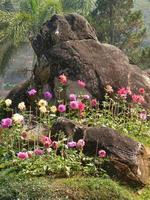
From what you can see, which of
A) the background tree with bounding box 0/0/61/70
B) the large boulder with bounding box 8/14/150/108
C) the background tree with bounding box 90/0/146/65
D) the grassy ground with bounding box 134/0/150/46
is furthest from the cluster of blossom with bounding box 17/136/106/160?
the grassy ground with bounding box 134/0/150/46

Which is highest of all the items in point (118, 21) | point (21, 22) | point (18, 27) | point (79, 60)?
point (79, 60)

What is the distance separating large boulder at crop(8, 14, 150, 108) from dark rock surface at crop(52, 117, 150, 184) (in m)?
2.71

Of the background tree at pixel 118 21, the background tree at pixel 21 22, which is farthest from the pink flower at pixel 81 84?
the background tree at pixel 118 21

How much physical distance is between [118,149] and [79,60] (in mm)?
3474

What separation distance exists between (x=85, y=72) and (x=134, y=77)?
3.71ft

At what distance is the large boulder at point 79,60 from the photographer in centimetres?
1073

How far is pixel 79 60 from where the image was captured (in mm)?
10812

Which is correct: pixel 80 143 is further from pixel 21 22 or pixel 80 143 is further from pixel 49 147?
pixel 21 22

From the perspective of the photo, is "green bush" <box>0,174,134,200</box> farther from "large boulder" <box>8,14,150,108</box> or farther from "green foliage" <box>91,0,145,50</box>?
"green foliage" <box>91,0,145,50</box>

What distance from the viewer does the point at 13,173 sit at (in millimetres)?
7461

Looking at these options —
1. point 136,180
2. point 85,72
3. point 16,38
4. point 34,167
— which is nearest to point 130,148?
point 136,180

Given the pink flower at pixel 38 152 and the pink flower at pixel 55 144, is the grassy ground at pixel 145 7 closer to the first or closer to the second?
the pink flower at pixel 55 144

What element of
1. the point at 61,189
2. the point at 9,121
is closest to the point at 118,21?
the point at 9,121

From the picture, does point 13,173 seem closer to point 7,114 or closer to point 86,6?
point 7,114
